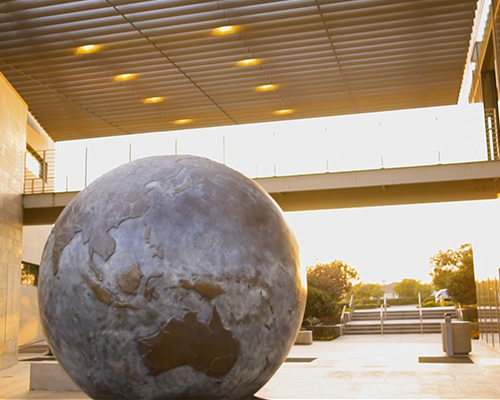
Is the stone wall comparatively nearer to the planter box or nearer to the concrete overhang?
the concrete overhang

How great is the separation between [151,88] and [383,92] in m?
7.75

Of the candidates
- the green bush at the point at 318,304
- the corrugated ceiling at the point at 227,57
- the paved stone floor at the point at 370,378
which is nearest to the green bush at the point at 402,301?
the green bush at the point at 318,304

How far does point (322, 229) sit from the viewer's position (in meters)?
40.2

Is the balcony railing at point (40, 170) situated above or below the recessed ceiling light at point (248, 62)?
below

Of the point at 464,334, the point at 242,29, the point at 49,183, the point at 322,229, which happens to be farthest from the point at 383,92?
the point at 322,229

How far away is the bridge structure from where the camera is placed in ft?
58.7

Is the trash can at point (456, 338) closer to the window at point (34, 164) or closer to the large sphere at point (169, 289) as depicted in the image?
the large sphere at point (169, 289)

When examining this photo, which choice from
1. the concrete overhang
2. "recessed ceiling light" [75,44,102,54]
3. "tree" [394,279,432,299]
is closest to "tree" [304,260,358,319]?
the concrete overhang

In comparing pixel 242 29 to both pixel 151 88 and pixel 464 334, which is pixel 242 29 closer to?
pixel 151 88

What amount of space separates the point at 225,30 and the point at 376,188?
604 cm

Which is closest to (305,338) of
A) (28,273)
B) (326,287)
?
(326,287)

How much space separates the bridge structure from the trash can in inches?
142

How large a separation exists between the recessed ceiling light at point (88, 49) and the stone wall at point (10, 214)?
2199 mm

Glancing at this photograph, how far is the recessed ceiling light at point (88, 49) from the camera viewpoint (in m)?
19.6
